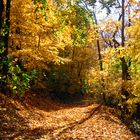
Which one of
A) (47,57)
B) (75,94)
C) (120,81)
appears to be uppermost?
(47,57)

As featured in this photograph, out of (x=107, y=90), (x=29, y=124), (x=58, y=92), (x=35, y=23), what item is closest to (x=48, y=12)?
(x=35, y=23)

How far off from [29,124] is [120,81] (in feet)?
25.7

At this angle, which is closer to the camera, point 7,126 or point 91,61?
point 7,126

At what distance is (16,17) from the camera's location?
1658cm

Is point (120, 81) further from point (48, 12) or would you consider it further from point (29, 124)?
point (29, 124)

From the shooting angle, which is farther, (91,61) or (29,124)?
(91,61)

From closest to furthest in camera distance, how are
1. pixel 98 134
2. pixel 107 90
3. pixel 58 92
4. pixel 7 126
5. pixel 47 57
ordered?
1. pixel 7 126
2. pixel 98 134
3. pixel 47 57
4. pixel 107 90
5. pixel 58 92

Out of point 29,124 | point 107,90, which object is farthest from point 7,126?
point 107,90

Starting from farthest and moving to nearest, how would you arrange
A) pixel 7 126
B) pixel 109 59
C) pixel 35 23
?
pixel 109 59, pixel 35 23, pixel 7 126

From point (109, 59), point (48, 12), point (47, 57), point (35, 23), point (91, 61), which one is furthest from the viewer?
point (91, 61)

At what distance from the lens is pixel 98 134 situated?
13055 millimetres

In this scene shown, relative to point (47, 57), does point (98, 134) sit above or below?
below

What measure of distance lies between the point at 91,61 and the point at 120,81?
21130mm

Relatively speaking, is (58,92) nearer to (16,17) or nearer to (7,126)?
(16,17)
